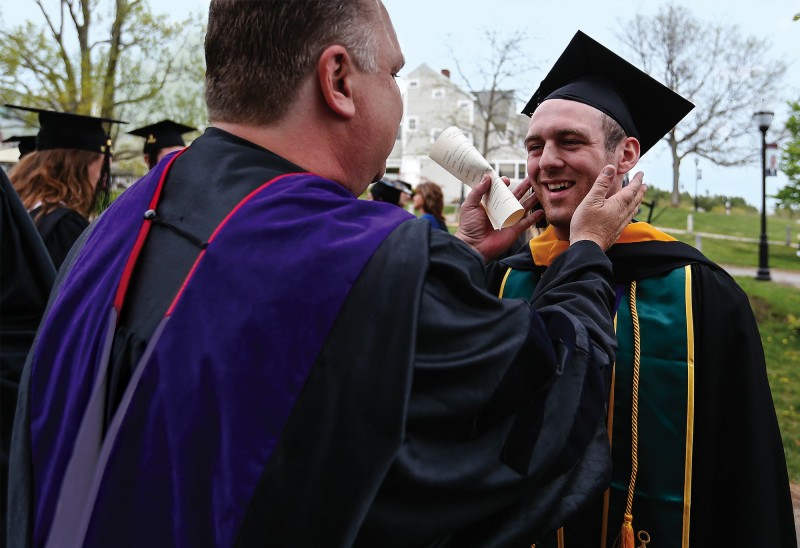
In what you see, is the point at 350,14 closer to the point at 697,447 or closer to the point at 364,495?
the point at 364,495

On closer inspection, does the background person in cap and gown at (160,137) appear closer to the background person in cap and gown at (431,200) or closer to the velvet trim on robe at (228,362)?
the background person in cap and gown at (431,200)

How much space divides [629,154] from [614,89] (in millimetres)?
266

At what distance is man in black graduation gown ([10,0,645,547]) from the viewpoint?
1216 mm

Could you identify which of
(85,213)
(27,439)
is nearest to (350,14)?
(27,439)

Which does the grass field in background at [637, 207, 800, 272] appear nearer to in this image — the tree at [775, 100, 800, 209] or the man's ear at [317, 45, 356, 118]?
the tree at [775, 100, 800, 209]

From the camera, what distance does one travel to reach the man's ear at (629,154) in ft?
8.37

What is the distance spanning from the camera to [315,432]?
1.22 metres

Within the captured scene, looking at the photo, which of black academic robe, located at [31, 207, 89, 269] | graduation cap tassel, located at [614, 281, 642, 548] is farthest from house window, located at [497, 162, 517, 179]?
graduation cap tassel, located at [614, 281, 642, 548]

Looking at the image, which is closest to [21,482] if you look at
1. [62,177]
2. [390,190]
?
[62,177]

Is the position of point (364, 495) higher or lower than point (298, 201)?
lower

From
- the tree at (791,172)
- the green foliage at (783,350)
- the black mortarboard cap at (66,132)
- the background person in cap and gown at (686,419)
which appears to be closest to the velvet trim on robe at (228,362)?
the background person in cap and gown at (686,419)

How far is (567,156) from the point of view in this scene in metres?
2.45

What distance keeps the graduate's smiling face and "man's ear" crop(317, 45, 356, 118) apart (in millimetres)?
1136

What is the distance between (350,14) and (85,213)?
3.49m
